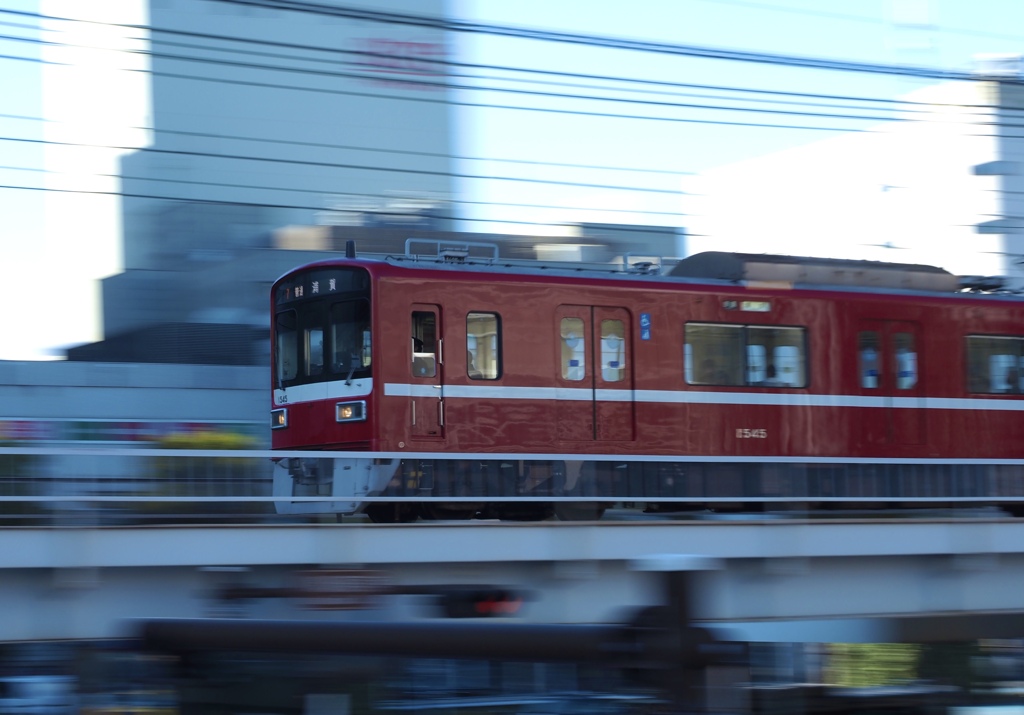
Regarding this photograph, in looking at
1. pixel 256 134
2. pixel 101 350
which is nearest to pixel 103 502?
pixel 101 350

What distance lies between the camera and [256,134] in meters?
34.6

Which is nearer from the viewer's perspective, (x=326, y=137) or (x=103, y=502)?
(x=103, y=502)

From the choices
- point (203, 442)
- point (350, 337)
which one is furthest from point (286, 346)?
point (203, 442)

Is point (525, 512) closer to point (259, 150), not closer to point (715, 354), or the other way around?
point (715, 354)

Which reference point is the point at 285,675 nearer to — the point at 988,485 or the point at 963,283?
the point at 988,485

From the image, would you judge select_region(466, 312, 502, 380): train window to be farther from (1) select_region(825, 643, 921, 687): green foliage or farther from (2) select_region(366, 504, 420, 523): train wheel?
(1) select_region(825, 643, 921, 687): green foliage

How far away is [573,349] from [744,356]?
2.32 meters

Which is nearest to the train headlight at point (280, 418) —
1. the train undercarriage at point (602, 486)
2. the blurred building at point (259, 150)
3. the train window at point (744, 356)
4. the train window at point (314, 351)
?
the train window at point (314, 351)

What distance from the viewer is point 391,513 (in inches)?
498

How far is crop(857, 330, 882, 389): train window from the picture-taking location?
15.6 meters

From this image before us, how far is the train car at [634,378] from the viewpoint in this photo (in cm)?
1318

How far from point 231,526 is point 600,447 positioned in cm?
528

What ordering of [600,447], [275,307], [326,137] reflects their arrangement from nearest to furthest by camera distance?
[600,447] < [275,307] < [326,137]

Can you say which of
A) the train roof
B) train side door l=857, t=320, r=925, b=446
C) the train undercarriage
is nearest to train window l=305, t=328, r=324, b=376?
the train roof
